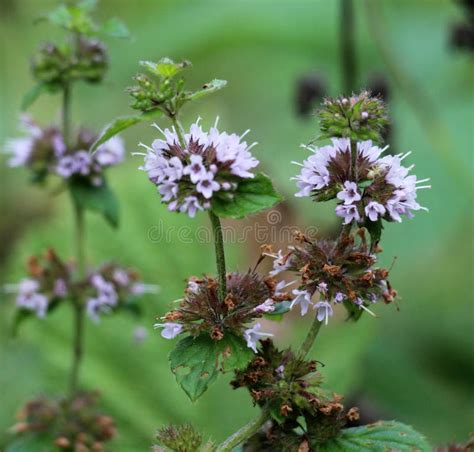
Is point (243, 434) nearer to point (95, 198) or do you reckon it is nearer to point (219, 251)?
point (219, 251)

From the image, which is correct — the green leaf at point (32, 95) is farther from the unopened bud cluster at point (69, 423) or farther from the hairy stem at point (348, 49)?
the hairy stem at point (348, 49)

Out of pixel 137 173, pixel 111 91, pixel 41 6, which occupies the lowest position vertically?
pixel 137 173

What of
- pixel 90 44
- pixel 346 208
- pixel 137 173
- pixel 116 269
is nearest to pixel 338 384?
pixel 116 269

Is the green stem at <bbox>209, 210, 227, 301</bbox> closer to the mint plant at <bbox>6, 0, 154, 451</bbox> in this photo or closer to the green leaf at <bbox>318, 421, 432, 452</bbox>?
the green leaf at <bbox>318, 421, 432, 452</bbox>

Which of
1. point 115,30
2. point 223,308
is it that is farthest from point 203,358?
point 115,30

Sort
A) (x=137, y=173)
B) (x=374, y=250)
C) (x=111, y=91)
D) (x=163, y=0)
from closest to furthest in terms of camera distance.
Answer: (x=374, y=250)
(x=137, y=173)
(x=111, y=91)
(x=163, y=0)

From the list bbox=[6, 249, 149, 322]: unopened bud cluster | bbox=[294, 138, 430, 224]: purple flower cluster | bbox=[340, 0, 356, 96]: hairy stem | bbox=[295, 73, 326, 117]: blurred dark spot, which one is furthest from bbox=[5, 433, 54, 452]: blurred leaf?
bbox=[340, 0, 356, 96]: hairy stem

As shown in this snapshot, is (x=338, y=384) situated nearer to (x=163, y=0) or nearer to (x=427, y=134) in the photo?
(x=427, y=134)
